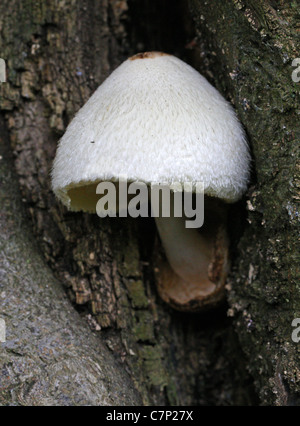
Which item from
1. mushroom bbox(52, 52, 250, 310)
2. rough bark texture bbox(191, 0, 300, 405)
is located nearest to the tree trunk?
rough bark texture bbox(191, 0, 300, 405)

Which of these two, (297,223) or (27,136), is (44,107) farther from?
(297,223)

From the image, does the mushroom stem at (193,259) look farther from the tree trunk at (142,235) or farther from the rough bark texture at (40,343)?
the rough bark texture at (40,343)

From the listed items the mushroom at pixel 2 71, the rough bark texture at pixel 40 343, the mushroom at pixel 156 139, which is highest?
the mushroom at pixel 2 71

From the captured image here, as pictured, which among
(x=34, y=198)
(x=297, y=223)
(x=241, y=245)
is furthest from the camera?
(x=34, y=198)

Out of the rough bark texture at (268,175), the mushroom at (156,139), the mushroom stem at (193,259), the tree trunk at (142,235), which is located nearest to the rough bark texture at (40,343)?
the tree trunk at (142,235)
